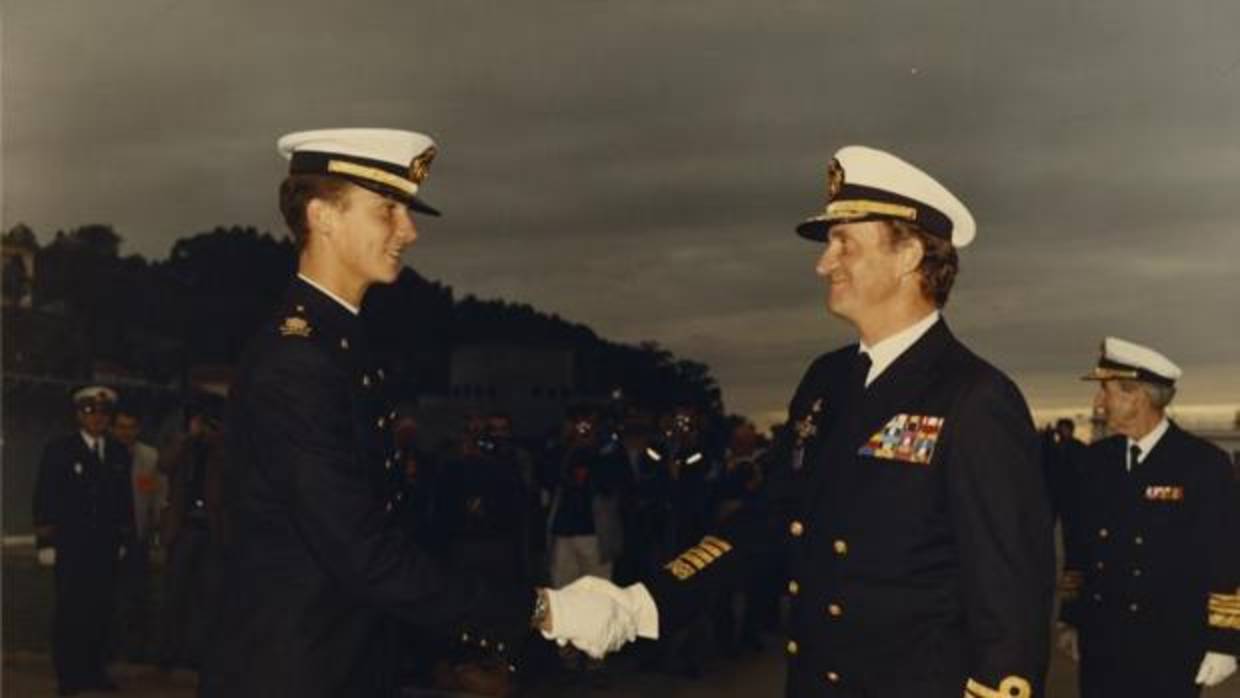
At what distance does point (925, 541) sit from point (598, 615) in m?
1.02

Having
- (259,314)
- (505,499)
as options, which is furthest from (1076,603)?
(259,314)

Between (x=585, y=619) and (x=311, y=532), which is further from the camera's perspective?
(x=585, y=619)

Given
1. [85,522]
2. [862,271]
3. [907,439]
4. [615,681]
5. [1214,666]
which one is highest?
[862,271]

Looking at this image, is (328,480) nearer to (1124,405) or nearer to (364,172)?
(364,172)

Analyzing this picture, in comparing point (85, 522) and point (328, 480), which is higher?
point (328, 480)

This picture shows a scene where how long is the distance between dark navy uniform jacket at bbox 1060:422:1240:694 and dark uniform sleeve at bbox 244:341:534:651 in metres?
4.17

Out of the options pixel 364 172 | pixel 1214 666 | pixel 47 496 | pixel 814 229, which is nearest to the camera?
pixel 364 172

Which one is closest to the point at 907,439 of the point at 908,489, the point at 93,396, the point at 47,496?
the point at 908,489

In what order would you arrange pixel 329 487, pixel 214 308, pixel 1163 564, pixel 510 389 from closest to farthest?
pixel 329 487 < pixel 1163 564 < pixel 510 389 < pixel 214 308

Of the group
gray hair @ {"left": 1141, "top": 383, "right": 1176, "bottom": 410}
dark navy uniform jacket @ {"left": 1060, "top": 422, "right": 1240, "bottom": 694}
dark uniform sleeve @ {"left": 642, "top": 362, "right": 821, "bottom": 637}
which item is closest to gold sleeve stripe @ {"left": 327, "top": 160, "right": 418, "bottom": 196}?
dark uniform sleeve @ {"left": 642, "top": 362, "right": 821, "bottom": 637}

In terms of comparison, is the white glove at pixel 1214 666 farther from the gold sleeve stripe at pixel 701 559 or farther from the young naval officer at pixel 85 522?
the young naval officer at pixel 85 522

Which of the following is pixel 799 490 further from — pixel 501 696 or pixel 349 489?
pixel 501 696

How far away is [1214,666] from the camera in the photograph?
6207mm

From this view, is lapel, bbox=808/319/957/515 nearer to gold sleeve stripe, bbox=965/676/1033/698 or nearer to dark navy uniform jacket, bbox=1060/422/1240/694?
gold sleeve stripe, bbox=965/676/1033/698
